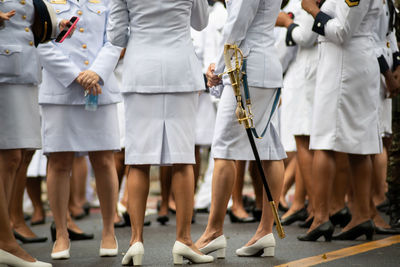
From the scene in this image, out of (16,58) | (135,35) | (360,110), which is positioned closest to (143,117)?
(135,35)

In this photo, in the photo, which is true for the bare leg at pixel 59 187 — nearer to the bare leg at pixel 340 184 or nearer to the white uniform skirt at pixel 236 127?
the white uniform skirt at pixel 236 127

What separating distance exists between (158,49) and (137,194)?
3.02 ft

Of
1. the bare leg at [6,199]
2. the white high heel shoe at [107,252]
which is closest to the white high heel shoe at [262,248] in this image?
the white high heel shoe at [107,252]

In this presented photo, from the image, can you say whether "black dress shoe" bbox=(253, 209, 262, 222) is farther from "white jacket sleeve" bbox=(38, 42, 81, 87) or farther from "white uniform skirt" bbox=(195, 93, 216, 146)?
"white jacket sleeve" bbox=(38, 42, 81, 87)

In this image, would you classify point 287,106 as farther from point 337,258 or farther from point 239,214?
point 337,258

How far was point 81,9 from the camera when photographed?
547cm

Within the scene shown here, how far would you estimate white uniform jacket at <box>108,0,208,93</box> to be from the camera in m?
4.56

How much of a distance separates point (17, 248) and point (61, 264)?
1.57ft

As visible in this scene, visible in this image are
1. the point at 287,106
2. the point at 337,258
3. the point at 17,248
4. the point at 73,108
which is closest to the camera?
the point at 17,248

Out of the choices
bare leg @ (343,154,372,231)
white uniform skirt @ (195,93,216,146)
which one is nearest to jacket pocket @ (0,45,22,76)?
bare leg @ (343,154,372,231)

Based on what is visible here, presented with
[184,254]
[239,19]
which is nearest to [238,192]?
[184,254]

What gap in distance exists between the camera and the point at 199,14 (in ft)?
16.0

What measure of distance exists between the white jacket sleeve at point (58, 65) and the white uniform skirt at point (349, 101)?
188 centimetres

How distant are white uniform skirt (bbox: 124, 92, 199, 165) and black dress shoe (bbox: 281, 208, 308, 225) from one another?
92.0 inches
